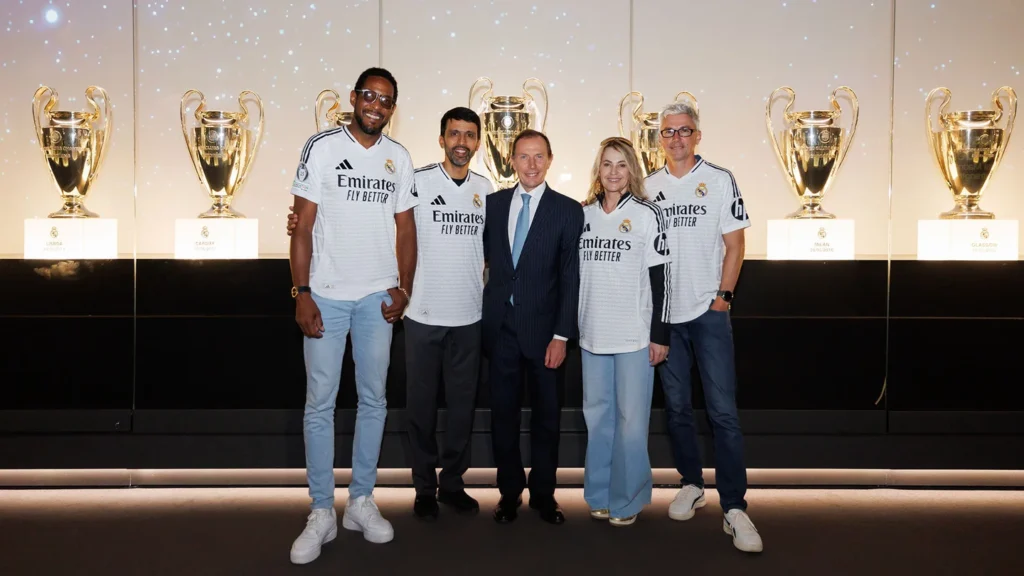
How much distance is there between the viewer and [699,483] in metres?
2.62

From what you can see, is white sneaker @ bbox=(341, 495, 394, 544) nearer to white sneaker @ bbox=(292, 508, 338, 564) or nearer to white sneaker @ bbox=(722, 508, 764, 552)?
white sneaker @ bbox=(292, 508, 338, 564)

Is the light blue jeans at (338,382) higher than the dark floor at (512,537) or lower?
higher

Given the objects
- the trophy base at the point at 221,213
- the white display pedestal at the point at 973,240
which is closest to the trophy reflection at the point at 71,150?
the trophy base at the point at 221,213

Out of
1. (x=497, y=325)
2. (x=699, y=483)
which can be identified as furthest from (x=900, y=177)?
(x=497, y=325)

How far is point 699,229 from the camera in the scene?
2375 mm

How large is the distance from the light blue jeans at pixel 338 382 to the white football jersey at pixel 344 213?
0.18 feet

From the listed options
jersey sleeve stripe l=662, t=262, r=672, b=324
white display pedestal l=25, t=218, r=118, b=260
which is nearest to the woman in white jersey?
jersey sleeve stripe l=662, t=262, r=672, b=324

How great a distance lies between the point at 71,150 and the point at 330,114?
1039 mm

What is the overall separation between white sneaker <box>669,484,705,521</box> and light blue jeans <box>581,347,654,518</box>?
0.12m

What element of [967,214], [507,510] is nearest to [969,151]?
[967,214]

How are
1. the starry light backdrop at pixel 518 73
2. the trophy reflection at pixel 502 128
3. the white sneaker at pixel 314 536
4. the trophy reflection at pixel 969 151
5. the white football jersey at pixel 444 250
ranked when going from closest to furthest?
the white sneaker at pixel 314 536
the white football jersey at pixel 444 250
the trophy reflection at pixel 969 151
the trophy reflection at pixel 502 128
the starry light backdrop at pixel 518 73

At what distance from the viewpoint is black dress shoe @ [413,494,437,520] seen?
8.27 feet

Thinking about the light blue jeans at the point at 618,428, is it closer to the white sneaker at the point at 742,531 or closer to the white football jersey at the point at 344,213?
the white sneaker at the point at 742,531

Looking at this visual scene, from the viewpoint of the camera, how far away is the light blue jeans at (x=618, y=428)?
7.86ft
